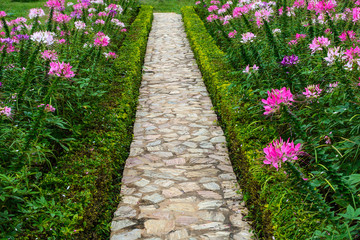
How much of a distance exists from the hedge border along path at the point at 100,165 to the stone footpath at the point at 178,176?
13 centimetres

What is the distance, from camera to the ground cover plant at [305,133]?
1.84 meters

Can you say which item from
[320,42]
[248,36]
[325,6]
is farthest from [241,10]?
[320,42]

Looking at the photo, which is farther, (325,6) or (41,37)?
(325,6)

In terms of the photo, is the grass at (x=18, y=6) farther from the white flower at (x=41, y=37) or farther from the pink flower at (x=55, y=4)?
the white flower at (x=41, y=37)

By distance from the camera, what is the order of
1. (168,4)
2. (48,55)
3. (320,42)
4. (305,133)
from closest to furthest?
(305,133), (320,42), (48,55), (168,4)

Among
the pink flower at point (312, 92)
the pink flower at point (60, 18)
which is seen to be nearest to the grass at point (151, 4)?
the pink flower at point (60, 18)

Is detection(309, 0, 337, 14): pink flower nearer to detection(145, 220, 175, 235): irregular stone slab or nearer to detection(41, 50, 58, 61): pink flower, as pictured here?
detection(145, 220, 175, 235): irregular stone slab

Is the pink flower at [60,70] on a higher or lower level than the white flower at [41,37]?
lower

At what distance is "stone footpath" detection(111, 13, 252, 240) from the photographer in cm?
273

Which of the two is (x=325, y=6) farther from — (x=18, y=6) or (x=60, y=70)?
(x=18, y=6)

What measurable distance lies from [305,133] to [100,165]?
6.04 ft

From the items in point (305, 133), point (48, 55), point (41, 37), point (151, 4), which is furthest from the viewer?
point (151, 4)

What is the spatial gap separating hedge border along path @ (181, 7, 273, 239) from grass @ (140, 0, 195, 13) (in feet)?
26.3

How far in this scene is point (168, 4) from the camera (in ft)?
54.1
